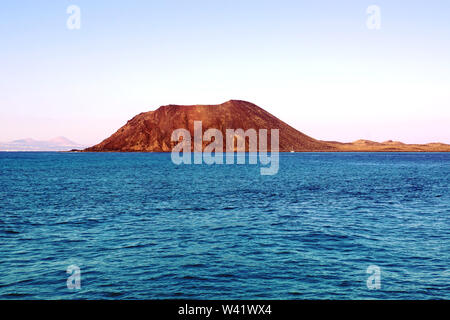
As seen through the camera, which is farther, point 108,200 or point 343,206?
point 108,200

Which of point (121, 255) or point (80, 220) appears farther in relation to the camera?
point (80, 220)

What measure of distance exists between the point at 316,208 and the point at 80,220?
68.5ft

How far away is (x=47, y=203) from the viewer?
39.6 m

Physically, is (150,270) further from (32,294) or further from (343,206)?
(343,206)

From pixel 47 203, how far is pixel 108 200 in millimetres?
6042

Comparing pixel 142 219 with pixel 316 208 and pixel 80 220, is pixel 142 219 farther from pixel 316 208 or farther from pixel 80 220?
pixel 316 208

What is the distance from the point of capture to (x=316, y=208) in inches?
1453

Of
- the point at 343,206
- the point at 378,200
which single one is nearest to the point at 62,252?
the point at 343,206
